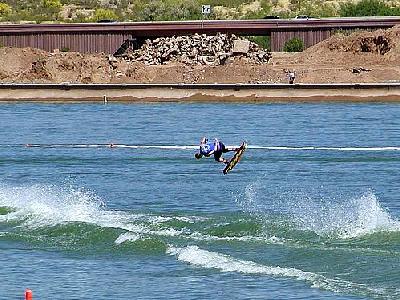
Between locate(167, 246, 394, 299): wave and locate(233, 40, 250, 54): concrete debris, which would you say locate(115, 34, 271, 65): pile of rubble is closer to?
locate(233, 40, 250, 54): concrete debris

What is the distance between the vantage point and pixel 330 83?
7381cm

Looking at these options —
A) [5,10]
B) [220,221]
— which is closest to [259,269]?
[220,221]

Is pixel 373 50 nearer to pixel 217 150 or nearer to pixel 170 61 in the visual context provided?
pixel 170 61

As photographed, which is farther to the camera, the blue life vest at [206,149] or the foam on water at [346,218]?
the foam on water at [346,218]

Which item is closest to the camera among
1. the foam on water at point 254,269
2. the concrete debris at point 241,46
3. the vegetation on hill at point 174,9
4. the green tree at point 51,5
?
the foam on water at point 254,269

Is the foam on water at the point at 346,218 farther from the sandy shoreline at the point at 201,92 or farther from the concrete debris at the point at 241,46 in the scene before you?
the concrete debris at the point at 241,46

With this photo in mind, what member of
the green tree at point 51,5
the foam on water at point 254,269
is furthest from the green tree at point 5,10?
the foam on water at point 254,269

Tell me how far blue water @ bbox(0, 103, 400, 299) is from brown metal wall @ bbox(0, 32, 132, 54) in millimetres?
29500

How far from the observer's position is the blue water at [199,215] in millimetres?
23422

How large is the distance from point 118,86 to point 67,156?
1067 inches

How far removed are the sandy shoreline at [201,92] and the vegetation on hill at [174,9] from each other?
98.6ft

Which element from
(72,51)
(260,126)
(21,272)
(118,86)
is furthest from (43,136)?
(72,51)

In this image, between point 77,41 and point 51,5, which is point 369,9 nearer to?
point 77,41

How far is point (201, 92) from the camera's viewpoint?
72688 mm
